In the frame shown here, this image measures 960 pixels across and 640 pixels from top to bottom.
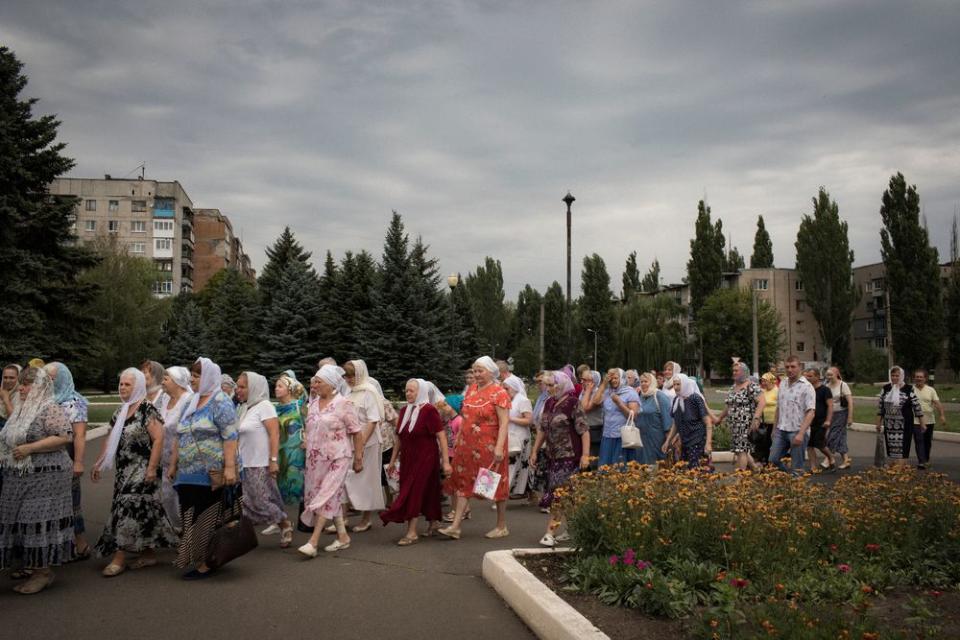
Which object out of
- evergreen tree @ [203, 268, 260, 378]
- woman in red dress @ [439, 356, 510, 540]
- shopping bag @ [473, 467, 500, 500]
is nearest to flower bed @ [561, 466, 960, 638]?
shopping bag @ [473, 467, 500, 500]

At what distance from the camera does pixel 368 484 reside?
9.30 meters

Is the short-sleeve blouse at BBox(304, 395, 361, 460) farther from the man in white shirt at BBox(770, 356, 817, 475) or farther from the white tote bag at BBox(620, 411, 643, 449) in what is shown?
the man in white shirt at BBox(770, 356, 817, 475)

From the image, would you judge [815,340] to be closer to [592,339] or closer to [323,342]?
[592,339]

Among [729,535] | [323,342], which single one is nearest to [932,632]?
[729,535]

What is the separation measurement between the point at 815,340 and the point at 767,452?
81.5 meters

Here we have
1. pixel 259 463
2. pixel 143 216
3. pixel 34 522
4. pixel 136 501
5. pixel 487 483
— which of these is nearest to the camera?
pixel 34 522

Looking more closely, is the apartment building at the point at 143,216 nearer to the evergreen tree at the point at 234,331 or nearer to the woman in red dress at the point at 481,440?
the evergreen tree at the point at 234,331

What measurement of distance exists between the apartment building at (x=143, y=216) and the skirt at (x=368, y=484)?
8919 cm

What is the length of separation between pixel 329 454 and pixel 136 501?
1941 millimetres

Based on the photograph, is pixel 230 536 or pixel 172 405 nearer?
pixel 230 536

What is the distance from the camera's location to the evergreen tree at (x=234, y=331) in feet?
174

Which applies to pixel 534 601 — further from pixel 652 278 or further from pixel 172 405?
pixel 652 278

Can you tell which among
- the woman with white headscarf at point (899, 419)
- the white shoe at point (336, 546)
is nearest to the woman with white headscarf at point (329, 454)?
the white shoe at point (336, 546)

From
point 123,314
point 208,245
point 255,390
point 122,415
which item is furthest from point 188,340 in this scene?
point 122,415
